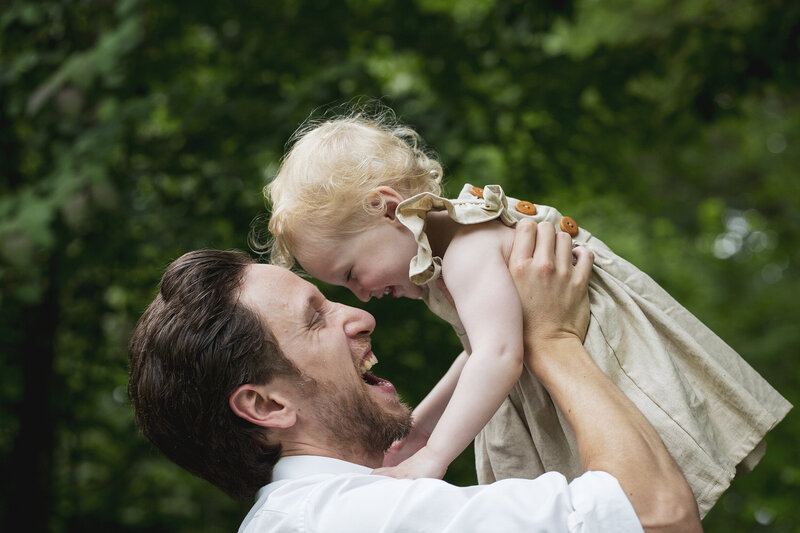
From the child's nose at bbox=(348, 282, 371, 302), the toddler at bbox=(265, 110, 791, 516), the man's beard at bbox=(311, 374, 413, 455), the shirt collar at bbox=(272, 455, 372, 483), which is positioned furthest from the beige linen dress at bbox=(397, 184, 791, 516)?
the shirt collar at bbox=(272, 455, 372, 483)

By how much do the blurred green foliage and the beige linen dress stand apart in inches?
75.1

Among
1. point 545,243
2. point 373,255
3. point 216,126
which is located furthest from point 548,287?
point 216,126

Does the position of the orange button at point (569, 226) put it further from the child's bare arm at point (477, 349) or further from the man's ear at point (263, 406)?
the man's ear at point (263, 406)

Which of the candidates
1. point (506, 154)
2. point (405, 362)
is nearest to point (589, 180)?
point (506, 154)

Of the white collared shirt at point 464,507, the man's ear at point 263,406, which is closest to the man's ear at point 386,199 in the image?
the man's ear at point 263,406

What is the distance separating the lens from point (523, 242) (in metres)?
2.12

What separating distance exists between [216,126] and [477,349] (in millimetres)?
3153

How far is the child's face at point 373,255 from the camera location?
2.21m

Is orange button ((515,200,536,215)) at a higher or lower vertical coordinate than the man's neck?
higher

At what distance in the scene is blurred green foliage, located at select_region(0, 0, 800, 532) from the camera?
3.89 m

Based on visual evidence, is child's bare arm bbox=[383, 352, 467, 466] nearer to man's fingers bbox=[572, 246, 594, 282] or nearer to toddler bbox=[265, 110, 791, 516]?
toddler bbox=[265, 110, 791, 516]

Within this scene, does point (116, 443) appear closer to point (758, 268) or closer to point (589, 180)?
point (589, 180)

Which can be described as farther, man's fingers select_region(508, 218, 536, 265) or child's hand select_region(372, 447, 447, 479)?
man's fingers select_region(508, 218, 536, 265)

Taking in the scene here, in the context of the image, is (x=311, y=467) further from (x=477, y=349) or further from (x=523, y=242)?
(x=523, y=242)
